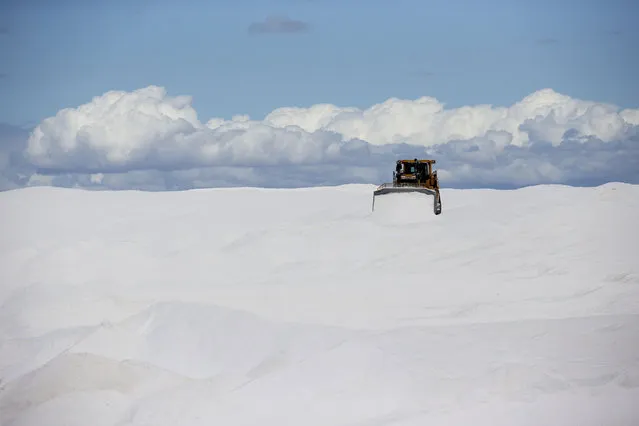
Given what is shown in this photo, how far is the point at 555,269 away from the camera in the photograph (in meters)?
25.5

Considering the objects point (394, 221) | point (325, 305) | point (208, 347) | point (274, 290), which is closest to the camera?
point (208, 347)

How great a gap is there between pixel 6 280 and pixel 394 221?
13.6 m

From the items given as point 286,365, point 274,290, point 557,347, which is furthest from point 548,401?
point 274,290

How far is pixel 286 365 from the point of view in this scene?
19719 mm

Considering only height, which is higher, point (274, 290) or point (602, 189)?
point (602, 189)

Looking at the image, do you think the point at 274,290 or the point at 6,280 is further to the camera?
the point at 6,280

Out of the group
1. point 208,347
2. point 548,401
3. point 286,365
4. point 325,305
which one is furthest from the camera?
point 325,305

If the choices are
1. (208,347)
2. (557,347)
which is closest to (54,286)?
(208,347)

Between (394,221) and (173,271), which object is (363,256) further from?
(173,271)

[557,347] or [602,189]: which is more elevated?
[602,189]

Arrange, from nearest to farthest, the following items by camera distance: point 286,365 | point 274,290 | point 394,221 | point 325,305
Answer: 1. point 286,365
2. point 325,305
3. point 274,290
4. point 394,221

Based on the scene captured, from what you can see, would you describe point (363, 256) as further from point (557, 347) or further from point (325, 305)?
point (557, 347)

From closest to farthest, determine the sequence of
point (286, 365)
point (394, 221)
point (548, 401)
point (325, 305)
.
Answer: point (548, 401)
point (286, 365)
point (325, 305)
point (394, 221)

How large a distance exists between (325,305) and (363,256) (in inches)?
246
